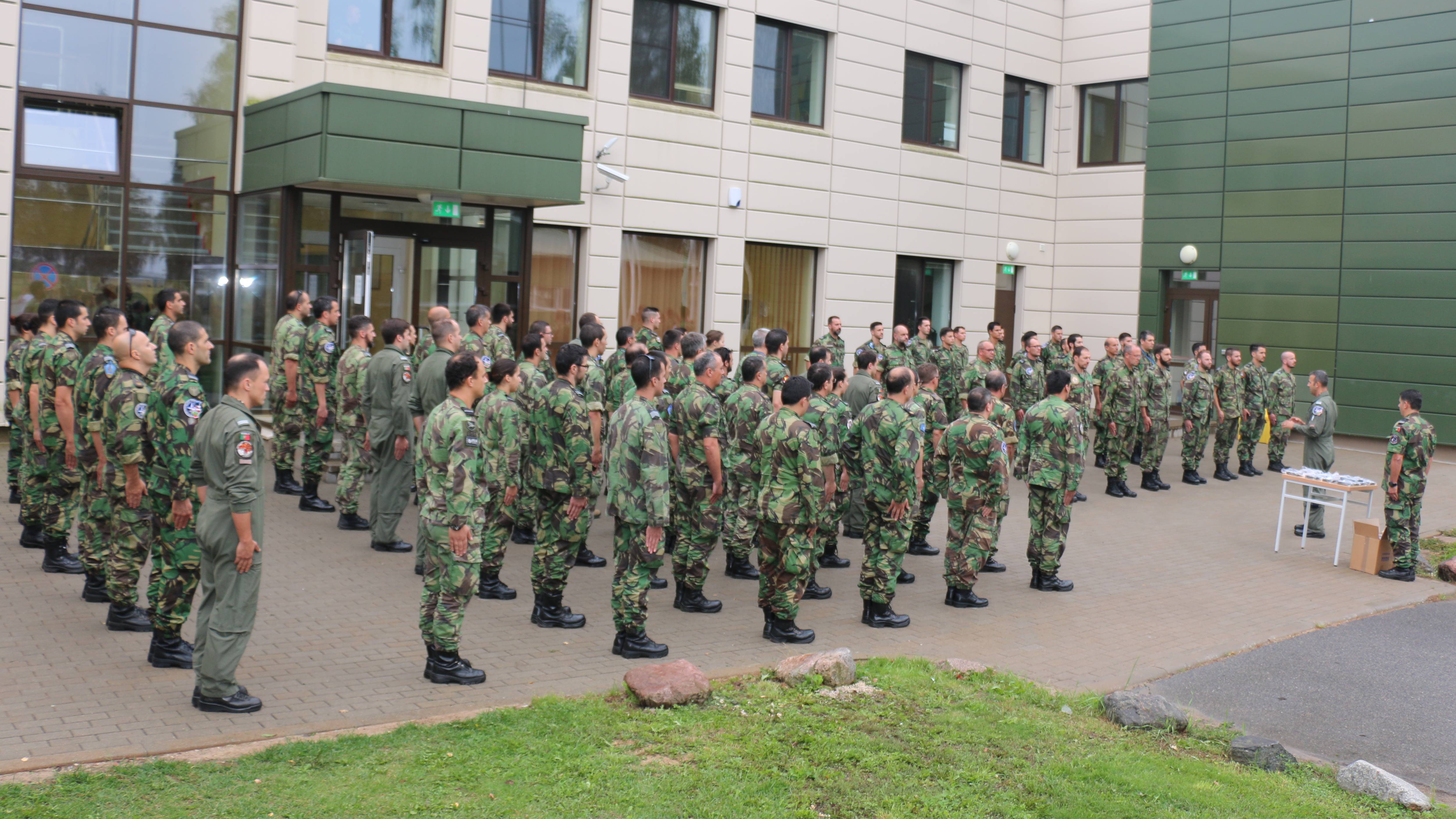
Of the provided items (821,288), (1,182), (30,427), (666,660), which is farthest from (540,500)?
(821,288)

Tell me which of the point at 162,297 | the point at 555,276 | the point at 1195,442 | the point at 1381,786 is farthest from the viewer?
the point at 555,276

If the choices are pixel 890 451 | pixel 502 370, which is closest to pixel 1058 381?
pixel 890 451

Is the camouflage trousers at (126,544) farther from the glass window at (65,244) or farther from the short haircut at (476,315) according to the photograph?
the glass window at (65,244)

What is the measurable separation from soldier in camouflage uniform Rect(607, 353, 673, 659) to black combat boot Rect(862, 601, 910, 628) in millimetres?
1887

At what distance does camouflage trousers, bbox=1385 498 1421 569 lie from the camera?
11953mm

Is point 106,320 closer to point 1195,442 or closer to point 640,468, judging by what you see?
point 640,468

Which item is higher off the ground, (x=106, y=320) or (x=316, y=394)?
(x=106, y=320)

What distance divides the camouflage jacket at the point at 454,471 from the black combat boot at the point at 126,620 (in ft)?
8.00

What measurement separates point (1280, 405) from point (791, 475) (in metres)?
13.4

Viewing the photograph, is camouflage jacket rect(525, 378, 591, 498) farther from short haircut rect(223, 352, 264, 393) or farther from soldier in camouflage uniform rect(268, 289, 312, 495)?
soldier in camouflage uniform rect(268, 289, 312, 495)

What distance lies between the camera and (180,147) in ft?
49.7

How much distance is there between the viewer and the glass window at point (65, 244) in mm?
14164

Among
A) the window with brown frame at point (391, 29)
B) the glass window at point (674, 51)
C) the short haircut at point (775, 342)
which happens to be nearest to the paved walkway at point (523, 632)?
the short haircut at point (775, 342)

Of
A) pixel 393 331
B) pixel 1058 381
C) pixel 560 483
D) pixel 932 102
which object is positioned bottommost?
pixel 560 483
